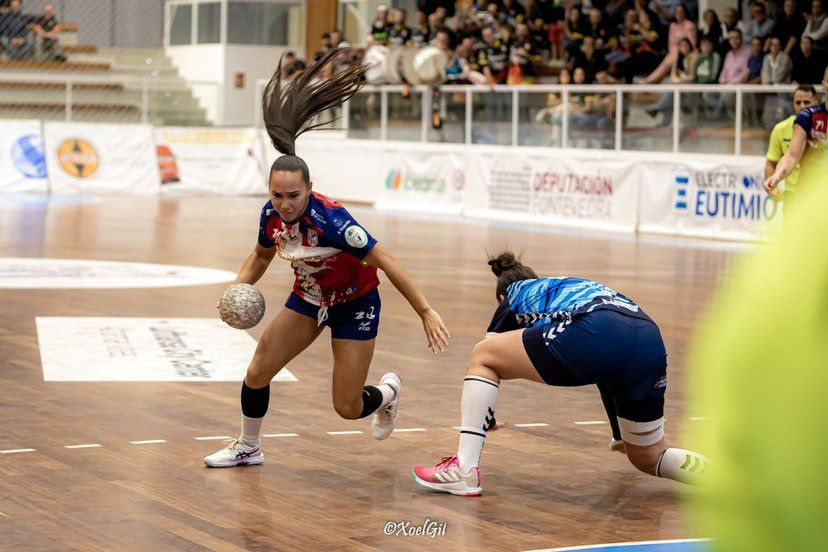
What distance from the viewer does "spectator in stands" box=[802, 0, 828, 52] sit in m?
22.6

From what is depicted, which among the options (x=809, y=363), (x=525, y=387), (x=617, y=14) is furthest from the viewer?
(x=617, y=14)

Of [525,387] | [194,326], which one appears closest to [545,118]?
[194,326]

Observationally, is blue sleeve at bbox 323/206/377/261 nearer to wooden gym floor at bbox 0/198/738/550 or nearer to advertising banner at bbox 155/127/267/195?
wooden gym floor at bbox 0/198/738/550

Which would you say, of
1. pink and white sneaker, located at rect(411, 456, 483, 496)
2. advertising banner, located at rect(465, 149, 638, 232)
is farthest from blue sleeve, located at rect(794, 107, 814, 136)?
advertising banner, located at rect(465, 149, 638, 232)

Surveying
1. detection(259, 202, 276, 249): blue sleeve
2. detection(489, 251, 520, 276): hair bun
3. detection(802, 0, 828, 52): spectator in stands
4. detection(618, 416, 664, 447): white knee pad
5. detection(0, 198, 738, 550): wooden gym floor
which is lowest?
detection(0, 198, 738, 550): wooden gym floor

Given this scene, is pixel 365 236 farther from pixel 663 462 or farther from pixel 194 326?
pixel 194 326

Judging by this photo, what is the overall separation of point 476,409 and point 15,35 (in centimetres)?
3537

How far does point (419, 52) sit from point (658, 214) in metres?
8.03

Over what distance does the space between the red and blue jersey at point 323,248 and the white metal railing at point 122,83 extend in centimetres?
2962

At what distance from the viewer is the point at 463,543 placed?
567 centimetres

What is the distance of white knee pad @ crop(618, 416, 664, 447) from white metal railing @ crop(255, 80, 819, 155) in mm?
16722

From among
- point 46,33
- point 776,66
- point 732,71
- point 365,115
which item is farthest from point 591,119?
point 46,33

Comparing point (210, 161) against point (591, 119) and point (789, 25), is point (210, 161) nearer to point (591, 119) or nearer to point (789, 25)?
point (591, 119)

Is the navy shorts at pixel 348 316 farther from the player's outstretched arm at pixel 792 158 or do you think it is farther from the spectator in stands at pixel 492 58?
the spectator in stands at pixel 492 58
